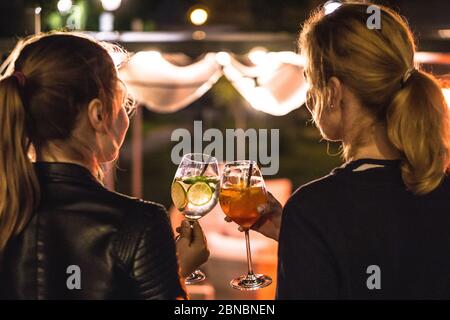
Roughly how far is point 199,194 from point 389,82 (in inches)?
32.8

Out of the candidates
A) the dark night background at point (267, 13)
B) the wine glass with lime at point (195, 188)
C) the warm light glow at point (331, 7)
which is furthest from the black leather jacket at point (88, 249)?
the dark night background at point (267, 13)

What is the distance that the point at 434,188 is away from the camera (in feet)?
5.59

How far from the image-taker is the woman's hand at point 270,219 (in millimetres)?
2229

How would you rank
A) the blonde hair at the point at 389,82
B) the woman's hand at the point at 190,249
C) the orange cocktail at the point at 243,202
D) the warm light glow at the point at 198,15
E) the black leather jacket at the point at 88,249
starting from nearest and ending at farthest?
the black leather jacket at the point at 88,249 < the blonde hair at the point at 389,82 < the woman's hand at the point at 190,249 < the orange cocktail at the point at 243,202 < the warm light glow at the point at 198,15

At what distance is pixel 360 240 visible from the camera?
1.61m

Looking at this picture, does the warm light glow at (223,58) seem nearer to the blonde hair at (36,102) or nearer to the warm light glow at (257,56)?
the warm light glow at (257,56)

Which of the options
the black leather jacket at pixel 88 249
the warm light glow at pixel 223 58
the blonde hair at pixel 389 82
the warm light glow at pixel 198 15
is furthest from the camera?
the warm light glow at pixel 198 15

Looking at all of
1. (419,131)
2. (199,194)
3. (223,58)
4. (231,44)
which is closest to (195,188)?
(199,194)

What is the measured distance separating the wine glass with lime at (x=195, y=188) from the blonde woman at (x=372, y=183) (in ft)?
1.88

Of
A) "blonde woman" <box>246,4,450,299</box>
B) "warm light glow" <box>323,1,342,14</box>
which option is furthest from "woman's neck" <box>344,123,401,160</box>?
"warm light glow" <box>323,1,342,14</box>
